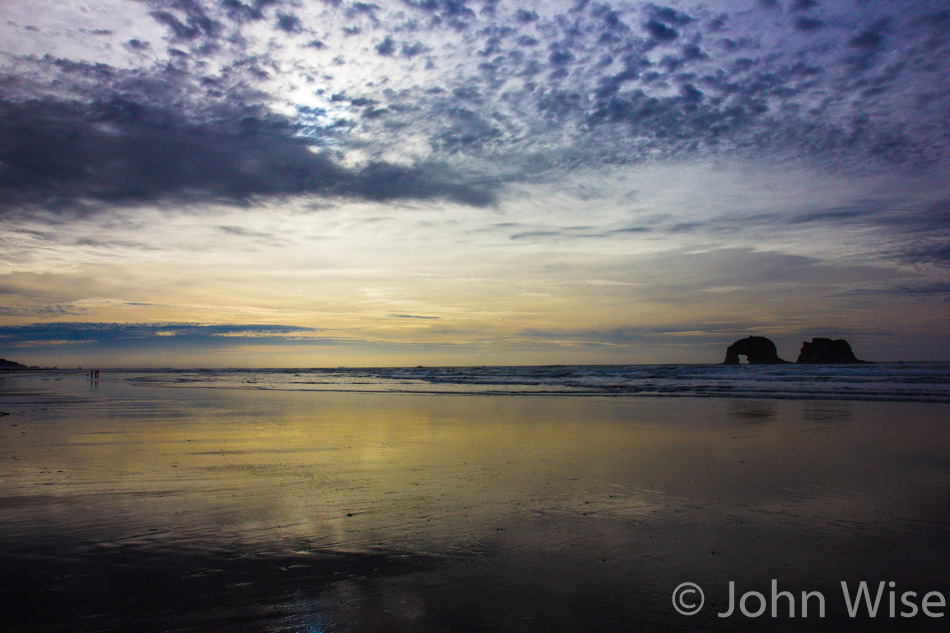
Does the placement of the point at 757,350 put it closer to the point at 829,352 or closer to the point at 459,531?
the point at 829,352

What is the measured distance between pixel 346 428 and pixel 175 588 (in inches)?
376

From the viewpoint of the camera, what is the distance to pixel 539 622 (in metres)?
3.62

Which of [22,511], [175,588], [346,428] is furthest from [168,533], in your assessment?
[346,428]

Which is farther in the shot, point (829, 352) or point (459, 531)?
point (829, 352)

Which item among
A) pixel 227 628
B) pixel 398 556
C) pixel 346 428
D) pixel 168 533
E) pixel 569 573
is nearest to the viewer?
pixel 227 628

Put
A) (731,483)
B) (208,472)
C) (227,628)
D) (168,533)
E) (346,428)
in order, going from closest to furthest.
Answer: (227,628) < (168,533) < (731,483) < (208,472) < (346,428)

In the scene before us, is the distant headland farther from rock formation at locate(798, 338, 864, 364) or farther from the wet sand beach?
the wet sand beach

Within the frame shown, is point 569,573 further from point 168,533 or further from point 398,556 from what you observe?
point 168,533

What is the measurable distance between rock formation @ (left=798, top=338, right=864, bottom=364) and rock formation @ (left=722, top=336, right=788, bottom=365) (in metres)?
8.03

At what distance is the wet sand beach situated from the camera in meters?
3.79

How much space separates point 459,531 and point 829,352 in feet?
356

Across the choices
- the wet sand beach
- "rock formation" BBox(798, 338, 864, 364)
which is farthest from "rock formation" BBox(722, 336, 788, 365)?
the wet sand beach

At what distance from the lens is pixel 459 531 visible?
5363 mm

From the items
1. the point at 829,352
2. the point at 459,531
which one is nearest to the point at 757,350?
the point at 829,352
